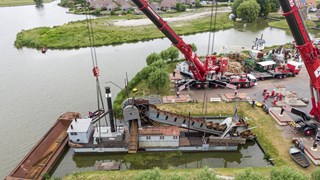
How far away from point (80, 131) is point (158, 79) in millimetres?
11399

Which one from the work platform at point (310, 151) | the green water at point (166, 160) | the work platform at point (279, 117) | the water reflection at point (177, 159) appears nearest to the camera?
the work platform at point (310, 151)

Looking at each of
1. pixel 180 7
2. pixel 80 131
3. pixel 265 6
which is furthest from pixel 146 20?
pixel 80 131

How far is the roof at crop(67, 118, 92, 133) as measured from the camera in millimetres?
21256

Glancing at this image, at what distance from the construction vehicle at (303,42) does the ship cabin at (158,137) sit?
1167 centimetres

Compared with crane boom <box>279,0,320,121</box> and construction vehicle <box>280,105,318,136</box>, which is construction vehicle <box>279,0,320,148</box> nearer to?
crane boom <box>279,0,320,121</box>

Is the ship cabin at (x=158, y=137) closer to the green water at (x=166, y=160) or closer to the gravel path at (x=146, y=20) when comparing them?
the green water at (x=166, y=160)

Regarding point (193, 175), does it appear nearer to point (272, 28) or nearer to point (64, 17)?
point (272, 28)

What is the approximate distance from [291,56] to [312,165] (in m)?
26.8

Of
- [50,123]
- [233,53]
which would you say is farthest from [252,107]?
[50,123]

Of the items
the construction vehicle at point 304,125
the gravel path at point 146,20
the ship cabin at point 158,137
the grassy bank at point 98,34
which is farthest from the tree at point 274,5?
the ship cabin at point 158,137

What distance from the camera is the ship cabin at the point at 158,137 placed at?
21.1m

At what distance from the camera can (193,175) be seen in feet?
60.8

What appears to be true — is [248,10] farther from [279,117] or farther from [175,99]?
[279,117]

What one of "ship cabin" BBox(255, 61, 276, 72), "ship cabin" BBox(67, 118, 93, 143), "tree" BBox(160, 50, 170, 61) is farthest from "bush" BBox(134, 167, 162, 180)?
"ship cabin" BBox(255, 61, 276, 72)
